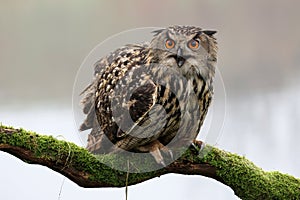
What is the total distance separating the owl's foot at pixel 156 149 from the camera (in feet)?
3.93

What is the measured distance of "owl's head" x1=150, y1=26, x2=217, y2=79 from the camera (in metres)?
1.13

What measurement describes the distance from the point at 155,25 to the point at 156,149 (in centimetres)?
72

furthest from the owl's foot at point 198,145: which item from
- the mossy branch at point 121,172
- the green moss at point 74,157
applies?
the green moss at point 74,157

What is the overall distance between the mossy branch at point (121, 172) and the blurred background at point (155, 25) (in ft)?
1.12

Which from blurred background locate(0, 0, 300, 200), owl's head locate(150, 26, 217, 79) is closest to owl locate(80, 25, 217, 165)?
owl's head locate(150, 26, 217, 79)

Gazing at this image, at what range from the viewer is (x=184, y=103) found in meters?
1.16

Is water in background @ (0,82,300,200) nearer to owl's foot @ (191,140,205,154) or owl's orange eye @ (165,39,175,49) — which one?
owl's foot @ (191,140,205,154)

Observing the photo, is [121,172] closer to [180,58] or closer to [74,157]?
[74,157]

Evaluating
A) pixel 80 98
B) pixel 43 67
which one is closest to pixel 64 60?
pixel 43 67

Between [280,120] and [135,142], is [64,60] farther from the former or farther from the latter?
[280,120]

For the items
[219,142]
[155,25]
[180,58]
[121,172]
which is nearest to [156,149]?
[121,172]

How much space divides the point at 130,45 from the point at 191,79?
17 centimetres

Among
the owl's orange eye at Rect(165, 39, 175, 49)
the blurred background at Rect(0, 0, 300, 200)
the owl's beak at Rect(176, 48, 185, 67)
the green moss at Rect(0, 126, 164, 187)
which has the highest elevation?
the blurred background at Rect(0, 0, 300, 200)

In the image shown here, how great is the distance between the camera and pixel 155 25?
180cm
